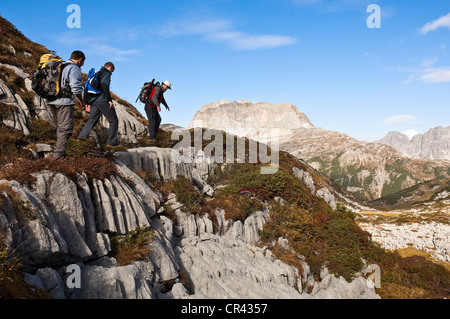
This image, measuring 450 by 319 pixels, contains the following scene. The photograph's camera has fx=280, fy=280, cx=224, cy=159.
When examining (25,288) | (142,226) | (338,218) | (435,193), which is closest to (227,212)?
(142,226)

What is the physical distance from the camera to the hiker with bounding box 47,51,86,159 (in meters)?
9.34

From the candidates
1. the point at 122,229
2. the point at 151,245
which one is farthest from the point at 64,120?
the point at 151,245

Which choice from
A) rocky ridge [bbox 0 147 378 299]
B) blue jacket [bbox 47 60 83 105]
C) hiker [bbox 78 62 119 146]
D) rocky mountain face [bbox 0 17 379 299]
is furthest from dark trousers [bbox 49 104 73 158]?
Result: hiker [bbox 78 62 119 146]

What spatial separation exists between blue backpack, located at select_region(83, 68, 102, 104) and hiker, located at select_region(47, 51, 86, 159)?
1.84 metres

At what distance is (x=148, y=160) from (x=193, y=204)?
4.32 metres

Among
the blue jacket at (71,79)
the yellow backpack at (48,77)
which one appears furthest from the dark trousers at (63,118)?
the yellow backpack at (48,77)

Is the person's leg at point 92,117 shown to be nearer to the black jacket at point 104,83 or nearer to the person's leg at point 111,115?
the person's leg at point 111,115

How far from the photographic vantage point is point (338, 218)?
942 inches

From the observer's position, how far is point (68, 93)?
379 inches

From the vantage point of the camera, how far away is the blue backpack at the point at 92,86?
11.8m

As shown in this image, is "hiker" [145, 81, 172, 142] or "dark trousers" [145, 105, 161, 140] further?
"dark trousers" [145, 105, 161, 140]

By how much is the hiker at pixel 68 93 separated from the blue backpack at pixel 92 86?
1.84m

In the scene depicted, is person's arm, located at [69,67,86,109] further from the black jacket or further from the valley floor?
the valley floor

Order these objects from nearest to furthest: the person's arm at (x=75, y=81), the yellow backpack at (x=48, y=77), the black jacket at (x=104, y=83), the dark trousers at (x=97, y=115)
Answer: the yellow backpack at (x=48, y=77) < the person's arm at (x=75, y=81) < the black jacket at (x=104, y=83) < the dark trousers at (x=97, y=115)
